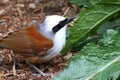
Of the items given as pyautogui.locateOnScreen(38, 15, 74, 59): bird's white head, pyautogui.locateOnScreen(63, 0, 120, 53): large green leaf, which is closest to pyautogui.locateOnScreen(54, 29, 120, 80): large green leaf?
pyautogui.locateOnScreen(63, 0, 120, 53): large green leaf

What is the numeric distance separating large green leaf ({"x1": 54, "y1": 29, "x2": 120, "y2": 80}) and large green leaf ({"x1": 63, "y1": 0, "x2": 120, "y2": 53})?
0.30 meters

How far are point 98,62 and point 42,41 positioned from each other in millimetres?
698

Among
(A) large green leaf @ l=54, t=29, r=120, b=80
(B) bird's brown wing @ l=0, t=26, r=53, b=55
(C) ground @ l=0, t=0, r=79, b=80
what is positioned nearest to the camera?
(A) large green leaf @ l=54, t=29, r=120, b=80

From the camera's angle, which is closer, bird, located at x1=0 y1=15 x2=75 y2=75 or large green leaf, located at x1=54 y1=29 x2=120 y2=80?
large green leaf, located at x1=54 y1=29 x2=120 y2=80

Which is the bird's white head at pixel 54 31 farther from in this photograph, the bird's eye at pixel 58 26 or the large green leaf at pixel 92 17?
the large green leaf at pixel 92 17

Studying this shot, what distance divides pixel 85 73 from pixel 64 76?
0.20 metres

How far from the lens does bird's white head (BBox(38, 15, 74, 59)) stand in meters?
4.51

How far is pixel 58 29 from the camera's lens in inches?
179

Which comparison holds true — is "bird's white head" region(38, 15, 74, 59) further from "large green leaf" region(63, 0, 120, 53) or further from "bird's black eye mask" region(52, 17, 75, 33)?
"large green leaf" region(63, 0, 120, 53)

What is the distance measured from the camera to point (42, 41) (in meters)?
4.47

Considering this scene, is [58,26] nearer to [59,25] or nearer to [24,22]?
[59,25]

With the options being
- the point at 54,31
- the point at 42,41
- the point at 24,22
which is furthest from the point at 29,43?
the point at 24,22

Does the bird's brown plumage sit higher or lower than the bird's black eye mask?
lower

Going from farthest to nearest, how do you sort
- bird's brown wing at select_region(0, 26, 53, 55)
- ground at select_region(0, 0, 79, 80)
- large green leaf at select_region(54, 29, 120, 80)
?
ground at select_region(0, 0, 79, 80) → bird's brown wing at select_region(0, 26, 53, 55) → large green leaf at select_region(54, 29, 120, 80)
